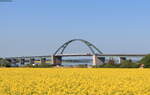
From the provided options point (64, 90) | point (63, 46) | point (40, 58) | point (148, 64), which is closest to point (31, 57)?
point (40, 58)

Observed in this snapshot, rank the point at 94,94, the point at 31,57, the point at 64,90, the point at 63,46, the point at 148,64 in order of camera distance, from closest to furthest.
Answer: the point at 94,94 → the point at 64,90 → the point at 148,64 → the point at 31,57 → the point at 63,46

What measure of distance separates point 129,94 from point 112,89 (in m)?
1.52

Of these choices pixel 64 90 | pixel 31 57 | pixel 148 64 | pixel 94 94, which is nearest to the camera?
pixel 94 94

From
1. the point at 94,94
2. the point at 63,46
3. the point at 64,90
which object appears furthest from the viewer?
the point at 63,46

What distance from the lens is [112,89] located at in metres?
18.3

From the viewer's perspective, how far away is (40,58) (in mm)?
148875

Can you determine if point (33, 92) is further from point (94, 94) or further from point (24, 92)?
point (94, 94)

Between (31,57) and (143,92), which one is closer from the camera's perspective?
(143,92)

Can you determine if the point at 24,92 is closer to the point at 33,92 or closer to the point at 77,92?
the point at 33,92

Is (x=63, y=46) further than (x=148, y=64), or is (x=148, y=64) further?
(x=63, y=46)

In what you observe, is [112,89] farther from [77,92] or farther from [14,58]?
[14,58]

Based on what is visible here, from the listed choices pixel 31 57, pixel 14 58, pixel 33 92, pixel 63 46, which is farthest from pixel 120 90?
pixel 63 46

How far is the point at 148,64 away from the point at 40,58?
205ft

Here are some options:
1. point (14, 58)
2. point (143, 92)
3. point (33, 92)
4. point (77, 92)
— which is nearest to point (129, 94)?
point (143, 92)
